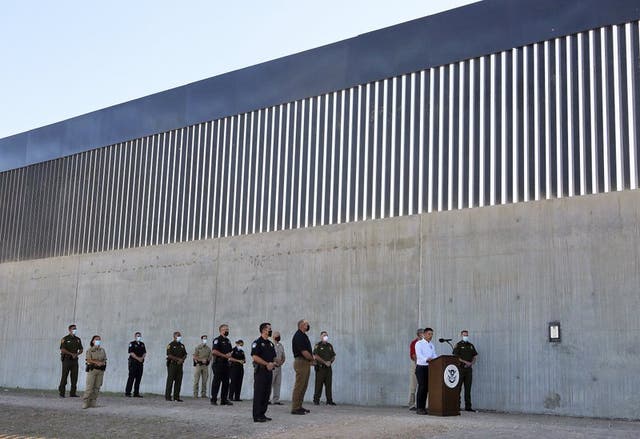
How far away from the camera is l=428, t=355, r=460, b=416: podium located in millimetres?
11594

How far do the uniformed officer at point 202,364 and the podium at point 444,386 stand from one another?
702 cm

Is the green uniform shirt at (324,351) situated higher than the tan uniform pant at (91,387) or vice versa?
the green uniform shirt at (324,351)

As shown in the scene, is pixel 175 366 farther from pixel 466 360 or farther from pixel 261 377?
pixel 466 360

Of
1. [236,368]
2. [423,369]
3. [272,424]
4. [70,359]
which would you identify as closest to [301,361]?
[272,424]

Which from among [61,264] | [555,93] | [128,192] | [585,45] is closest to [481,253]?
[555,93]

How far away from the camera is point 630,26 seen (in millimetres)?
13820

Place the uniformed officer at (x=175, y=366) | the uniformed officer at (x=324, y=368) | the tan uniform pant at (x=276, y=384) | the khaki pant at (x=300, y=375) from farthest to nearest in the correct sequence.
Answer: the uniformed officer at (x=175, y=366) → the uniformed officer at (x=324, y=368) → the tan uniform pant at (x=276, y=384) → the khaki pant at (x=300, y=375)

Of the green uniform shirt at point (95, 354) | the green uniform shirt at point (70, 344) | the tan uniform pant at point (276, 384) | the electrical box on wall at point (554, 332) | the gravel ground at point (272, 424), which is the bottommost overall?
the gravel ground at point (272, 424)

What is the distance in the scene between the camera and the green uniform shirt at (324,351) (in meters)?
15.5

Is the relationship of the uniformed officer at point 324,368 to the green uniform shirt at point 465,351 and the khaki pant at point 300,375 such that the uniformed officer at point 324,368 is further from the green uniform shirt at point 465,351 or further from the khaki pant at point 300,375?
the khaki pant at point 300,375

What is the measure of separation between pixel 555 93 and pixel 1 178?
18.8 meters

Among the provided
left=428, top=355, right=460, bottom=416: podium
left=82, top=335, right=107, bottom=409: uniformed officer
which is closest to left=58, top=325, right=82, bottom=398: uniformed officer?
left=82, top=335, right=107, bottom=409: uniformed officer

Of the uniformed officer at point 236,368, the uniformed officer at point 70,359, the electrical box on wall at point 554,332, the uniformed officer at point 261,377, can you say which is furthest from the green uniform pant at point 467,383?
the uniformed officer at point 70,359

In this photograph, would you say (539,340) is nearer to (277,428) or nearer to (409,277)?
(409,277)
